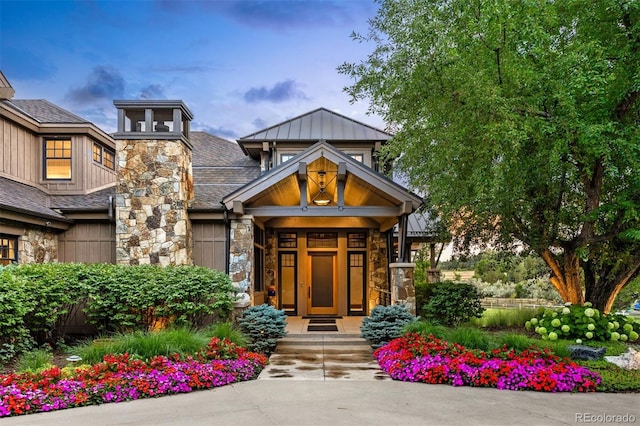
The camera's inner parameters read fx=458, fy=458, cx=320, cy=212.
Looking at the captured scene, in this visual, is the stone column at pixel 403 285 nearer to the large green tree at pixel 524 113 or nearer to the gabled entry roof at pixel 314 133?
the large green tree at pixel 524 113

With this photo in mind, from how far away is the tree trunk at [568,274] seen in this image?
10539mm

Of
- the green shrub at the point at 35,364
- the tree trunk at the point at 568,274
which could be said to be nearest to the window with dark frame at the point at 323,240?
the tree trunk at the point at 568,274

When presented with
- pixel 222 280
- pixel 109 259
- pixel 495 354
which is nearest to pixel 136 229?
pixel 109 259

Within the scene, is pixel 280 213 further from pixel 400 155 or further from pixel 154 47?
pixel 154 47

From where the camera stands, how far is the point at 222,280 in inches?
391

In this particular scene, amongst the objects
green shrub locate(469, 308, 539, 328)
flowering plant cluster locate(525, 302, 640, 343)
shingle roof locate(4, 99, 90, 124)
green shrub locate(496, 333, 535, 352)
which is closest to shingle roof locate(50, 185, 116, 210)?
shingle roof locate(4, 99, 90, 124)

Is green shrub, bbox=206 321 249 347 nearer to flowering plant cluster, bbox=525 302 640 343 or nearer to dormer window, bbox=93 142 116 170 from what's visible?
flowering plant cluster, bbox=525 302 640 343

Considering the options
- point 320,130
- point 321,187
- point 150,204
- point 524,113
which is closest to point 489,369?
point 524,113

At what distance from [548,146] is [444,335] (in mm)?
3957

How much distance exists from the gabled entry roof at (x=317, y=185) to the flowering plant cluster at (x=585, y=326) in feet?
12.0

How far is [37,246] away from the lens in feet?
34.4

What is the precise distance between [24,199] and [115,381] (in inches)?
248

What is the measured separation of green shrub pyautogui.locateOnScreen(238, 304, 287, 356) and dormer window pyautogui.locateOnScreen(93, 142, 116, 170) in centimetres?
702

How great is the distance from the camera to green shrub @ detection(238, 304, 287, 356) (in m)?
9.24
